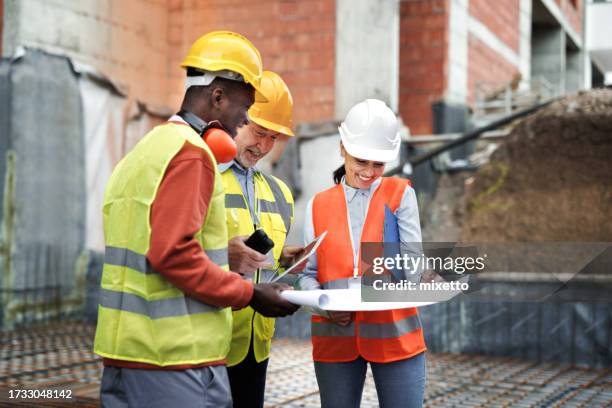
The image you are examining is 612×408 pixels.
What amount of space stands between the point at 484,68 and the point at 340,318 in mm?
13972

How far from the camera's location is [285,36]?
11.6 m

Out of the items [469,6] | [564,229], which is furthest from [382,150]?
[469,6]

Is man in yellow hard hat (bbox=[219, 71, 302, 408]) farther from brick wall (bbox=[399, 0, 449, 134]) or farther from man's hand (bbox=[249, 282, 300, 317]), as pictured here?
brick wall (bbox=[399, 0, 449, 134])

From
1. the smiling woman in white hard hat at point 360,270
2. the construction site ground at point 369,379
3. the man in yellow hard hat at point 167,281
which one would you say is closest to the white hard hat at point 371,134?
the smiling woman in white hard hat at point 360,270

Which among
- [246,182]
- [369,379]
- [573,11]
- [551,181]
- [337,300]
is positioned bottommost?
[369,379]

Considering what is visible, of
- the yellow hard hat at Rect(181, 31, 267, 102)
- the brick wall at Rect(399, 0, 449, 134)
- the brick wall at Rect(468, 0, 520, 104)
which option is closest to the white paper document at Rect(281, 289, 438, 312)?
the yellow hard hat at Rect(181, 31, 267, 102)

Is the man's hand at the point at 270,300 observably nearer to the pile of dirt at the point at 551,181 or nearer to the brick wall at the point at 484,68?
the pile of dirt at the point at 551,181

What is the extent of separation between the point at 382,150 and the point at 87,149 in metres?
7.23

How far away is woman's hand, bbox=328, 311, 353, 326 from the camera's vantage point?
2699mm

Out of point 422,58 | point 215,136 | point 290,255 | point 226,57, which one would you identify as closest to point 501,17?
point 422,58

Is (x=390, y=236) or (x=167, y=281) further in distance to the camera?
(x=390, y=236)

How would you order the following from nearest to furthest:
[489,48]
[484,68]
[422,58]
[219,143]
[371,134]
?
[219,143] < [371,134] < [422,58] < [484,68] < [489,48]

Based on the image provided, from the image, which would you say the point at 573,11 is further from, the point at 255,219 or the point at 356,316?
the point at 356,316

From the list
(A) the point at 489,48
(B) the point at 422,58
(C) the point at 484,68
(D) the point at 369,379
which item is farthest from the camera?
(A) the point at 489,48
